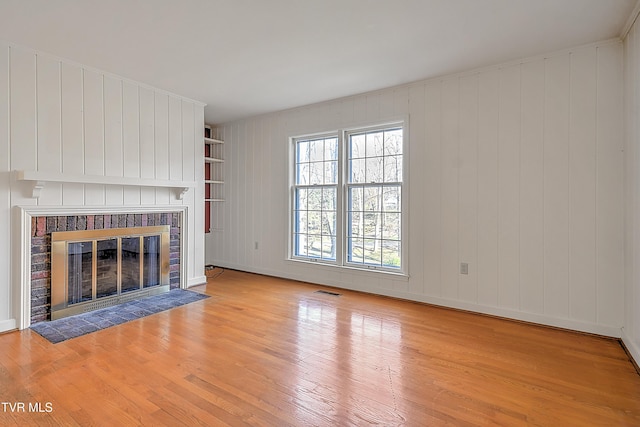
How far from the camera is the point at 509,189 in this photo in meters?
3.36

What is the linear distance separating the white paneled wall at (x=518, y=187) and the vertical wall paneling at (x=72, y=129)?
2.86 meters

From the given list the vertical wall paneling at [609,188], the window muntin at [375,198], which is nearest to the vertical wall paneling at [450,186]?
the window muntin at [375,198]

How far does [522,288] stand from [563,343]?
61 centimetres

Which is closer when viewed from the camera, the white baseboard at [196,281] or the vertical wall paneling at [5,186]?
the vertical wall paneling at [5,186]

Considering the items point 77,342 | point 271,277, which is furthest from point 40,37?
point 271,277

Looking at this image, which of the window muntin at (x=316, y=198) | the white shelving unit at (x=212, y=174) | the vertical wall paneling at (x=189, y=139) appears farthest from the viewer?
the white shelving unit at (x=212, y=174)

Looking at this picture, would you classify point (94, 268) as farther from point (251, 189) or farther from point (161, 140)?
point (251, 189)

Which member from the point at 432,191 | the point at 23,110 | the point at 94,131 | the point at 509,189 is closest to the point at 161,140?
the point at 94,131

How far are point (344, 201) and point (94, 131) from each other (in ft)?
9.50

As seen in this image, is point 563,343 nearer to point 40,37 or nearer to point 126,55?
point 126,55

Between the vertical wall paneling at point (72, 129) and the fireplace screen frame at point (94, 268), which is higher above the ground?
the vertical wall paneling at point (72, 129)

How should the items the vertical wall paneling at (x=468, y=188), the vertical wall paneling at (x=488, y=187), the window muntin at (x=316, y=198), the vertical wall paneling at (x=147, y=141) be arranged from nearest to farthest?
the vertical wall paneling at (x=488, y=187), the vertical wall paneling at (x=468, y=188), the vertical wall paneling at (x=147, y=141), the window muntin at (x=316, y=198)

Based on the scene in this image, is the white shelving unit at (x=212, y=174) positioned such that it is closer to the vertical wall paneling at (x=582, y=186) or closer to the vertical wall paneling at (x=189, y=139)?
the vertical wall paneling at (x=189, y=139)

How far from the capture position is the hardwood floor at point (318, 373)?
1.83 meters
